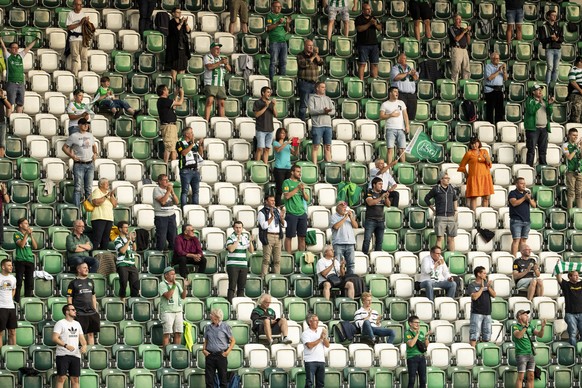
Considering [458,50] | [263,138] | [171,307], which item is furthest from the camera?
[458,50]

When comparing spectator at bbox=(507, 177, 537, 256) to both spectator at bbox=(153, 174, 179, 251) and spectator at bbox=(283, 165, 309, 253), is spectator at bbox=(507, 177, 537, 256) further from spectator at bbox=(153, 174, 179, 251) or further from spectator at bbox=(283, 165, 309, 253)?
spectator at bbox=(153, 174, 179, 251)

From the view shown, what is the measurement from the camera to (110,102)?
29.3 m

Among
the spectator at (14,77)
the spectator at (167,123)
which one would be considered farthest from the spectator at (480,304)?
the spectator at (14,77)

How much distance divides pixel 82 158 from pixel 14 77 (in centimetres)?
225

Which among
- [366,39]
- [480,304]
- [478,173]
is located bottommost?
[480,304]

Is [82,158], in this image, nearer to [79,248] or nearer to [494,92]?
[79,248]

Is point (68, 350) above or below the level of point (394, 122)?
below

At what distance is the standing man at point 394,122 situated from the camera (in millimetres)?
29984

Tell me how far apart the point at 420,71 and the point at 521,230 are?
172 inches

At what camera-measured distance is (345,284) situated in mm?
27391

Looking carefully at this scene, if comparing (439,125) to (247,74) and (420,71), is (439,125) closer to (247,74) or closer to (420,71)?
(420,71)

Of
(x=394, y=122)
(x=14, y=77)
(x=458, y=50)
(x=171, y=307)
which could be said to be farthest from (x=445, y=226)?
(x=14, y=77)

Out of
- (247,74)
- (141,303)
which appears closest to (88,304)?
(141,303)

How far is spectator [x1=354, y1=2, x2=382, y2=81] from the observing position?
103ft
